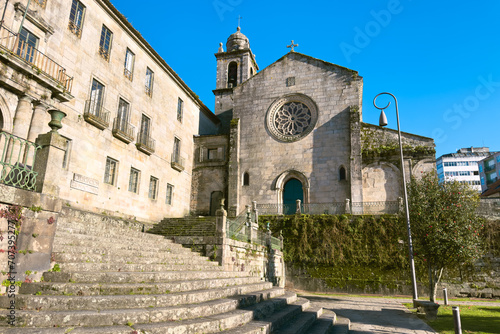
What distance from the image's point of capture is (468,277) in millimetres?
16797

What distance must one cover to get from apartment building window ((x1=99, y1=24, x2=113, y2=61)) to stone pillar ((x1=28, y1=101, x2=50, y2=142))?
5.28 meters

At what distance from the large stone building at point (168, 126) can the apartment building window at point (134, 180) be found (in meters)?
0.06

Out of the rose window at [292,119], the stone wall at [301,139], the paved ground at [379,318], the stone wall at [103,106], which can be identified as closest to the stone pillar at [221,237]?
the paved ground at [379,318]

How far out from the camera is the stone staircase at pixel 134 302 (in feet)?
14.1

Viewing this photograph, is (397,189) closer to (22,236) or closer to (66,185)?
(66,185)

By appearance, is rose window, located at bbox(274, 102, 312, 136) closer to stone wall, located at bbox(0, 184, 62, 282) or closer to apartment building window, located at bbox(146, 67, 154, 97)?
apartment building window, located at bbox(146, 67, 154, 97)

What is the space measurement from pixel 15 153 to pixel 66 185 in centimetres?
275

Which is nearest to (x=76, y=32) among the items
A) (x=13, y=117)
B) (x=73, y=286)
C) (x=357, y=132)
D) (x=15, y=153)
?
(x=13, y=117)

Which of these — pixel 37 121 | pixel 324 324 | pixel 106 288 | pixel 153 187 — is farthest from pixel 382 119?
pixel 37 121

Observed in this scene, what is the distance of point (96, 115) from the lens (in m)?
15.1

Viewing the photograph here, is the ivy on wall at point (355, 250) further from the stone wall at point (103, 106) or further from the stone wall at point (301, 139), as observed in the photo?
the stone wall at point (103, 106)

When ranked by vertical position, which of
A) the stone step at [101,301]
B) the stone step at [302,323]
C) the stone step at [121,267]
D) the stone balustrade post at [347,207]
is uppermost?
the stone balustrade post at [347,207]

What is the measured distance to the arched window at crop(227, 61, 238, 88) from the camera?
3119cm

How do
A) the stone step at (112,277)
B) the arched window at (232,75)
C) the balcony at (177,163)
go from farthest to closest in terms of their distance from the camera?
the arched window at (232,75) < the balcony at (177,163) < the stone step at (112,277)
